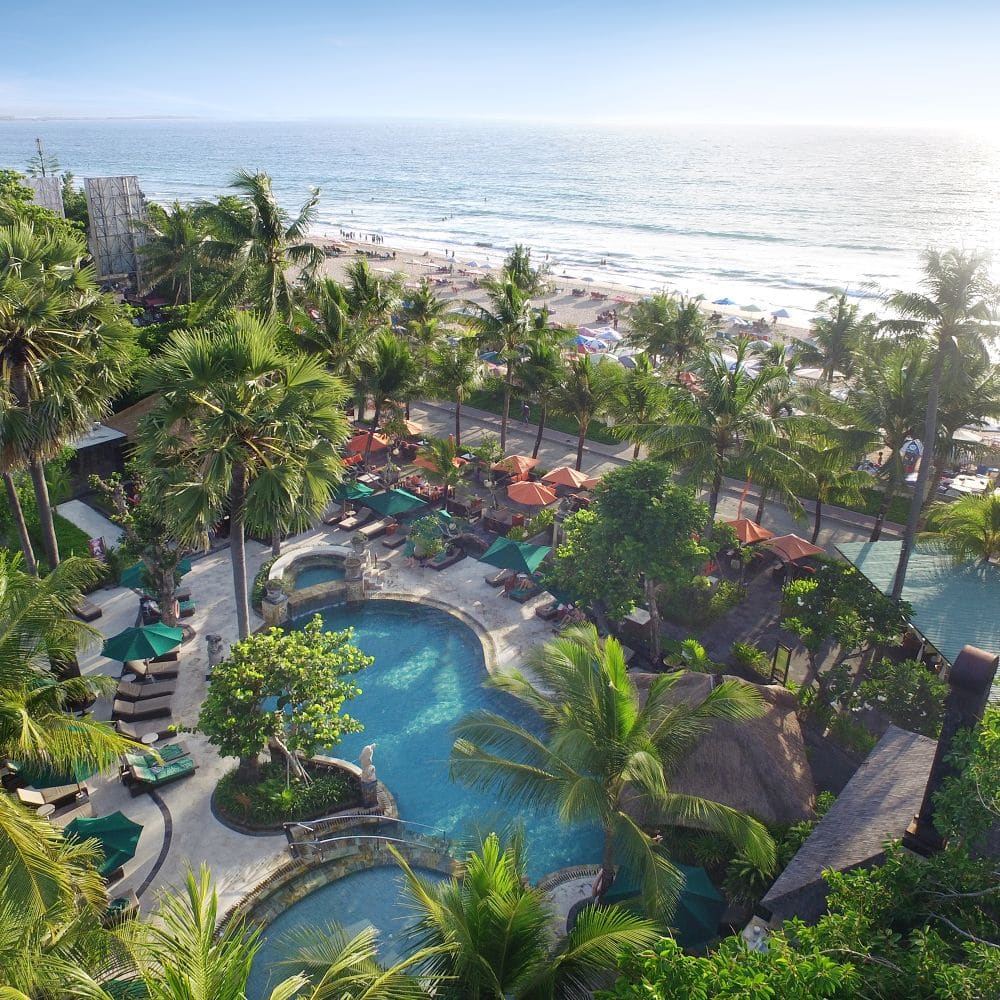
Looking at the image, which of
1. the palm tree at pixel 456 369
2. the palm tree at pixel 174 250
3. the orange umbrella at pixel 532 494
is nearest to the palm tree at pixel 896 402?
the orange umbrella at pixel 532 494

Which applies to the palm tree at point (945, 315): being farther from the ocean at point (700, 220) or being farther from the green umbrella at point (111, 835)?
the ocean at point (700, 220)

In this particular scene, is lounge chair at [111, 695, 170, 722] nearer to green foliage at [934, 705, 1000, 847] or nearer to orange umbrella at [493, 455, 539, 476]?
orange umbrella at [493, 455, 539, 476]

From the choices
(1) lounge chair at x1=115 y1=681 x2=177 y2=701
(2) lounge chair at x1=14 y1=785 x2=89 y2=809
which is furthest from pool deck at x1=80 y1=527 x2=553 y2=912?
(2) lounge chair at x1=14 y1=785 x2=89 y2=809

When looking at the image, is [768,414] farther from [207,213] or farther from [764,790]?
[207,213]

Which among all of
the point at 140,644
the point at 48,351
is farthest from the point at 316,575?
the point at 48,351

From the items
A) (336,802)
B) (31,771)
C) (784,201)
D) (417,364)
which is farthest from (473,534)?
(784,201)

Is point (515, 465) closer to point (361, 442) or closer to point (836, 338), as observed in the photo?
point (361, 442)
